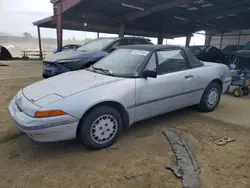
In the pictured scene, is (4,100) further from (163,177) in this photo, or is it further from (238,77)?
(238,77)

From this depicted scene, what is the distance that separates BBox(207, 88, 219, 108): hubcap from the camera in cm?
418

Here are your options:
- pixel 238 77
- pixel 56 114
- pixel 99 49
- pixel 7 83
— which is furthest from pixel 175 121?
pixel 7 83

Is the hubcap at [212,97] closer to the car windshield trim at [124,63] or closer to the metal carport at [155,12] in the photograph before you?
the car windshield trim at [124,63]

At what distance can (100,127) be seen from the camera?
275 cm

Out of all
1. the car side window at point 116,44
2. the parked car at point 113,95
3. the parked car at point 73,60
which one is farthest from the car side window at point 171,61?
the car side window at point 116,44

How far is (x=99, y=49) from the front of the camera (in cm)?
634

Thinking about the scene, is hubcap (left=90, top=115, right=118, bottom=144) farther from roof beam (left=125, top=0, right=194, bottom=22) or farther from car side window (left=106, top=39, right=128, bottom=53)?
roof beam (left=125, top=0, right=194, bottom=22)

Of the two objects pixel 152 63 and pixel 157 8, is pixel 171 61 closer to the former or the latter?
pixel 152 63

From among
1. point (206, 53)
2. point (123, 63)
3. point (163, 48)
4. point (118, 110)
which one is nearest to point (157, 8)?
point (206, 53)

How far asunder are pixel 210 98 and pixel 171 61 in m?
1.35

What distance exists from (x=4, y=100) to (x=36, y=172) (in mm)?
3286

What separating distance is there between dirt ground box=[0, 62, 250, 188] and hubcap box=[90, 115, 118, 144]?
172 mm

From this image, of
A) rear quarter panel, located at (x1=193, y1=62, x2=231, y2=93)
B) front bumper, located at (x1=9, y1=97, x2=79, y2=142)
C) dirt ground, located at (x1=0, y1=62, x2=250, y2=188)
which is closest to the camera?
dirt ground, located at (x1=0, y1=62, x2=250, y2=188)

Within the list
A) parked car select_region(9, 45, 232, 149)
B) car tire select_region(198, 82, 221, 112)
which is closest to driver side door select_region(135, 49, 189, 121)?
parked car select_region(9, 45, 232, 149)
